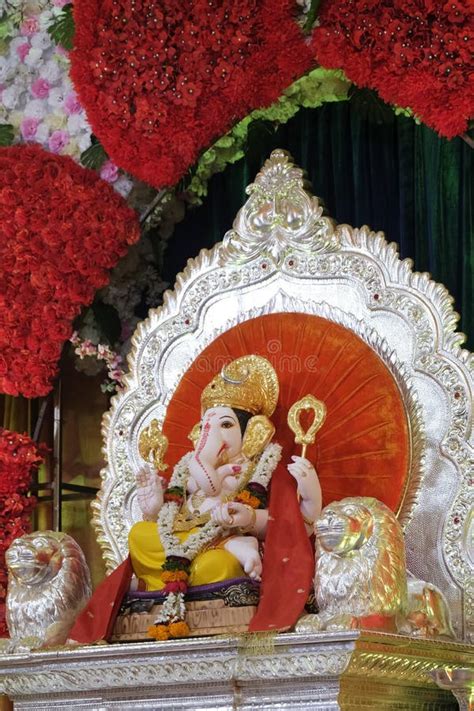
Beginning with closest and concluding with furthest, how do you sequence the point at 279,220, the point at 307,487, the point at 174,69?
the point at 307,487, the point at 279,220, the point at 174,69

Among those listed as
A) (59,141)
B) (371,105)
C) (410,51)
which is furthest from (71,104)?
(410,51)

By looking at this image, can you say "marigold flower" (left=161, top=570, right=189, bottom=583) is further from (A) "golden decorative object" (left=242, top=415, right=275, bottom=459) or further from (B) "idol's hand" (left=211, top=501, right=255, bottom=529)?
(A) "golden decorative object" (left=242, top=415, right=275, bottom=459)

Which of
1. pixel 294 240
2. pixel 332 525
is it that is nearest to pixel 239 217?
pixel 294 240

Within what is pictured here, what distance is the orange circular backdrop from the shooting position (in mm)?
3941

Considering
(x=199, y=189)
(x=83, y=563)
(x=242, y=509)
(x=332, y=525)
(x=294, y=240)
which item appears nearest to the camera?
(x=332, y=525)

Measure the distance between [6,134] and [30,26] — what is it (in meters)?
0.39

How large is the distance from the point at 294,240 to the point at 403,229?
1.20ft

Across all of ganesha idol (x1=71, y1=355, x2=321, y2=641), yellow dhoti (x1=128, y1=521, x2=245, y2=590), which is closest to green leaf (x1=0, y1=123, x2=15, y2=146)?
ganesha idol (x1=71, y1=355, x2=321, y2=641)

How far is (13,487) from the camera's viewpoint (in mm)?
4621

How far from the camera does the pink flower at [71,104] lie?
474 centimetres

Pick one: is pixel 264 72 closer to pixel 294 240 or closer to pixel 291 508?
pixel 294 240

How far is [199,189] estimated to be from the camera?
4738 mm

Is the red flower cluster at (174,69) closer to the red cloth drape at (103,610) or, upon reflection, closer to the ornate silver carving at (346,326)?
the ornate silver carving at (346,326)

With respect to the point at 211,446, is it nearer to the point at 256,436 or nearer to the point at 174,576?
the point at 256,436
